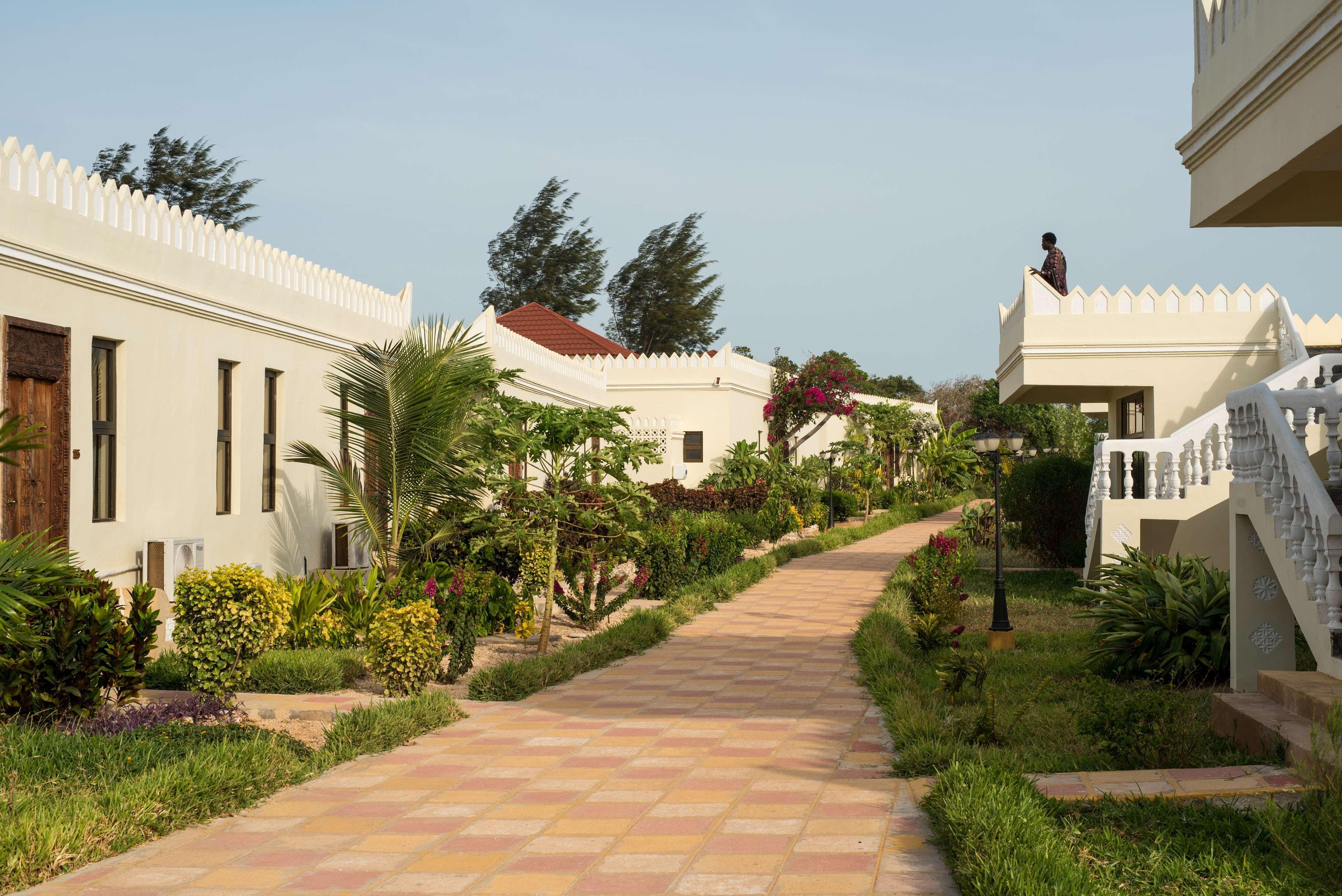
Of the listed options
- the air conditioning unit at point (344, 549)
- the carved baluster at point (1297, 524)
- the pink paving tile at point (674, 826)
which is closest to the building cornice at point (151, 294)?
the air conditioning unit at point (344, 549)

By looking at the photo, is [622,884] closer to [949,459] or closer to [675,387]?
[675,387]

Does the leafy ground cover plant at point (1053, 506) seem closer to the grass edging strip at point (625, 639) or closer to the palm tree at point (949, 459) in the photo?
the grass edging strip at point (625, 639)

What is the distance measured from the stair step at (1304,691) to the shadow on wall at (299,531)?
949 cm

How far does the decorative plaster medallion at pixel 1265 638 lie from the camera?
6.97 m

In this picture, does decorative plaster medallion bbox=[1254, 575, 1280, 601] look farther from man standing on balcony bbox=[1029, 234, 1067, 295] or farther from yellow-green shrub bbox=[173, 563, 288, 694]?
man standing on balcony bbox=[1029, 234, 1067, 295]

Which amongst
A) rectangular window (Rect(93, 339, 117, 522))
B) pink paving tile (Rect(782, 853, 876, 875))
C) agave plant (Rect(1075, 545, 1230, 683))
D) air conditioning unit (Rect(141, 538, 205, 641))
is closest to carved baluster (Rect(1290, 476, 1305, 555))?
agave plant (Rect(1075, 545, 1230, 683))

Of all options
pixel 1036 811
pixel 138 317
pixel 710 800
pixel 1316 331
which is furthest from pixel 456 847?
pixel 1316 331

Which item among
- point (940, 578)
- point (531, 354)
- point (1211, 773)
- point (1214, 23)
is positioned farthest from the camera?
point (531, 354)

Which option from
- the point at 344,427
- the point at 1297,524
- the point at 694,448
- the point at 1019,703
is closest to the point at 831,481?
the point at 694,448

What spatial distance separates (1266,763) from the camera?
558 cm

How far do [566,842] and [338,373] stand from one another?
9.94m

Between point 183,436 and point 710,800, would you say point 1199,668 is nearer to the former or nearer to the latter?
point 710,800

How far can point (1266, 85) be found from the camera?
5520mm

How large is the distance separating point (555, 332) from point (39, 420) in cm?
2421
